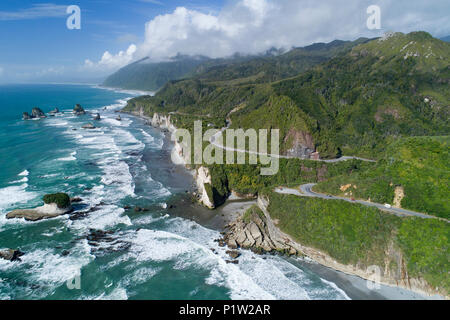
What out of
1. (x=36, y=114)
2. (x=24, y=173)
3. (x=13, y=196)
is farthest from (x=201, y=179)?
(x=36, y=114)

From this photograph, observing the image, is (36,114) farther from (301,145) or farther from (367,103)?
(367,103)

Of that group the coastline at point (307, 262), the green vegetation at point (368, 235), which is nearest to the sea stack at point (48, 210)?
the coastline at point (307, 262)

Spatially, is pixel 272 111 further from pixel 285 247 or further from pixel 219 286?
pixel 219 286

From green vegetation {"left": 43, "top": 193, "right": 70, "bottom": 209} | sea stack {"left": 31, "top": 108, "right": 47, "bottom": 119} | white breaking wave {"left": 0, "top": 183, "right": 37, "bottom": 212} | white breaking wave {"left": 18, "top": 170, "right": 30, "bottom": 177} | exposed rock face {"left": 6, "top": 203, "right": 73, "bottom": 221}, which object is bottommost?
exposed rock face {"left": 6, "top": 203, "right": 73, "bottom": 221}

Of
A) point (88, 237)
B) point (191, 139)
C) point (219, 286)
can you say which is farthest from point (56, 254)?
point (191, 139)

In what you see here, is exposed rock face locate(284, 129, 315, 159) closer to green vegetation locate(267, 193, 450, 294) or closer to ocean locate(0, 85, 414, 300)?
green vegetation locate(267, 193, 450, 294)

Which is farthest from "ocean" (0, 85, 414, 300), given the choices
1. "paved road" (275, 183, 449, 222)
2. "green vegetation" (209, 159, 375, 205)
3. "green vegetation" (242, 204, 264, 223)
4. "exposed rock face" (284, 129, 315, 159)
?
"exposed rock face" (284, 129, 315, 159)

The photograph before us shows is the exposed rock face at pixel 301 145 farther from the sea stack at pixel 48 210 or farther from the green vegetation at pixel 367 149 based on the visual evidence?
the sea stack at pixel 48 210
